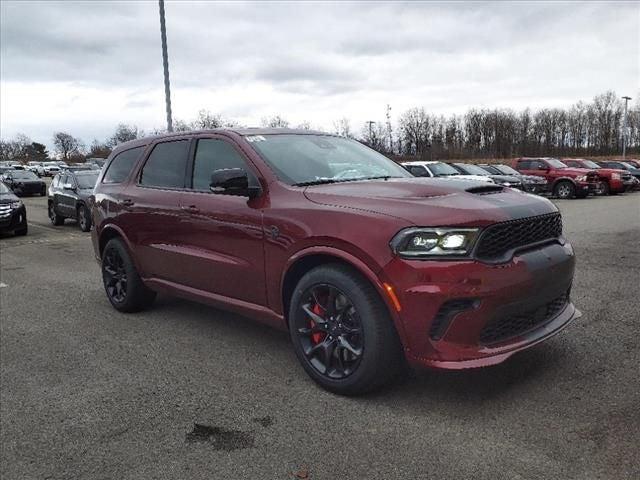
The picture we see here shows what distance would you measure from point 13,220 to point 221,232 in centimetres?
1102

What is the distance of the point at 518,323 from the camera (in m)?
3.34

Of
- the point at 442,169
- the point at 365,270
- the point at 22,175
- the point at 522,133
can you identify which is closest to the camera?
the point at 365,270

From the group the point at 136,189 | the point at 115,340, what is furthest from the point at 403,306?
the point at 136,189

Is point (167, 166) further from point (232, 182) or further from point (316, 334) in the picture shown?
point (316, 334)

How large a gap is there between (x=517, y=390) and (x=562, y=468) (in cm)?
85

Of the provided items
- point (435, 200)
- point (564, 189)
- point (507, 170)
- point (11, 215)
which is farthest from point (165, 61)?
point (564, 189)

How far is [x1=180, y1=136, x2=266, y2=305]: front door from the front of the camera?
405cm

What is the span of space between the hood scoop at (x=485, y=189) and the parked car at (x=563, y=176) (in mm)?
20666

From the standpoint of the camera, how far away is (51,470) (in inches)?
113

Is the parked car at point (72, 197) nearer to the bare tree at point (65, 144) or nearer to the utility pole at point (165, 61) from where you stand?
the utility pole at point (165, 61)

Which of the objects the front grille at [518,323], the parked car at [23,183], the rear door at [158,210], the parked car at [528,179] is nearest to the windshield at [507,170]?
the parked car at [528,179]

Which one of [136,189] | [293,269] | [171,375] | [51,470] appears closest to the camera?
[51,470]

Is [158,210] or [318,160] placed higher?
[318,160]

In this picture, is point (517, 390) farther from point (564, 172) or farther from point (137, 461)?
point (564, 172)
